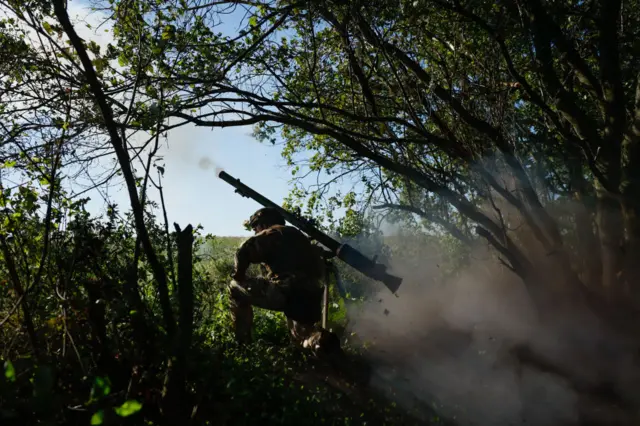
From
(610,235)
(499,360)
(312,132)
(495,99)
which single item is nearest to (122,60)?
(312,132)

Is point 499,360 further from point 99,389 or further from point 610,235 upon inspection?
point 99,389

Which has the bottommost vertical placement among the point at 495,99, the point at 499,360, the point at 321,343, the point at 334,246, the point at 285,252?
the point at 499,360

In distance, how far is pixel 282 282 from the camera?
7.00m

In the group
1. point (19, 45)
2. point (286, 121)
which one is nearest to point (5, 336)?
point (19, 45)

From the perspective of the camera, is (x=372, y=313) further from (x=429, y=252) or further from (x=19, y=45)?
(x=19, y=45)

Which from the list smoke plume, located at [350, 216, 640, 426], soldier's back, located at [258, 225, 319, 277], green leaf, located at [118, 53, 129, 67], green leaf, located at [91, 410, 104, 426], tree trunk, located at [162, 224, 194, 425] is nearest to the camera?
green leaf, located at [91, 410, 104, 426]

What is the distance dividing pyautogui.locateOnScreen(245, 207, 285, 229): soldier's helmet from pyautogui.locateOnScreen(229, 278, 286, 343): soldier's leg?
0.92 metres

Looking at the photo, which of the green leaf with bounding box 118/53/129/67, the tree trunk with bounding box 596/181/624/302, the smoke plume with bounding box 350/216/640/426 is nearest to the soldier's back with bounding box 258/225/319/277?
the smoke plume with bounding box 350/216/640/426

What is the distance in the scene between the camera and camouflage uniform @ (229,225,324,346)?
23.0ft

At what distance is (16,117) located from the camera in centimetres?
512

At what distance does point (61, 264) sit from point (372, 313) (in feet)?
22.9

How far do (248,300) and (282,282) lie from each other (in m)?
0.61

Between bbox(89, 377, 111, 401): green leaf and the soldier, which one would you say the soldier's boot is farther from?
bbox(89, 377, 111, 401): green leaf

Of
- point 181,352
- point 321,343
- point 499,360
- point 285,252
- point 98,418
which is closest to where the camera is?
point 98,418
